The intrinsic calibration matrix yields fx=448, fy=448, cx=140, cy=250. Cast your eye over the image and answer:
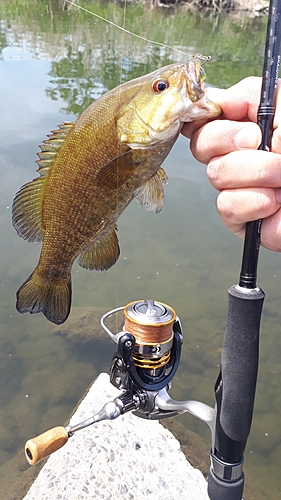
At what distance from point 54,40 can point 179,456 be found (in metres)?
13.1

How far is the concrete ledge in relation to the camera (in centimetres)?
216

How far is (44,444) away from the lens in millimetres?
1726

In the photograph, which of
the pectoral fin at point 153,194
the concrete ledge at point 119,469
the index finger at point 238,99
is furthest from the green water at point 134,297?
the index finger at point 238,99

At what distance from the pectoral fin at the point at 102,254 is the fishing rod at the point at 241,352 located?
0.44 meters

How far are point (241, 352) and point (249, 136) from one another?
0.69 meters

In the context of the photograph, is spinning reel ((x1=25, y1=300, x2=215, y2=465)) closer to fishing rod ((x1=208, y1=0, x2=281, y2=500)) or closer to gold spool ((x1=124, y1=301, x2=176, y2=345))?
gold spool ((x1=124, y1=301, x2=176, y2=345))

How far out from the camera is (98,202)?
1.46 metres

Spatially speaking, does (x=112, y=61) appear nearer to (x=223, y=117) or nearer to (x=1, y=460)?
(x=1, y=460)

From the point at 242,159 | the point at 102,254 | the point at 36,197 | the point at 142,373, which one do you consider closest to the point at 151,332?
the point at 142,373

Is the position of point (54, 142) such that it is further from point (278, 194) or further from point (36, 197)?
point (278, 194)

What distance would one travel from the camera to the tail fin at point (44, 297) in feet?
5.38

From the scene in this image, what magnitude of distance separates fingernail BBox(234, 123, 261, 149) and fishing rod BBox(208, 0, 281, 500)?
0.02m

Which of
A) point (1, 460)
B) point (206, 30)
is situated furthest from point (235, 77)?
point (206, 30)

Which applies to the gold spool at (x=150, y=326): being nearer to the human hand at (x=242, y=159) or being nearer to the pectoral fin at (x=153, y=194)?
the pectoral fin at (x=153, y=194)
